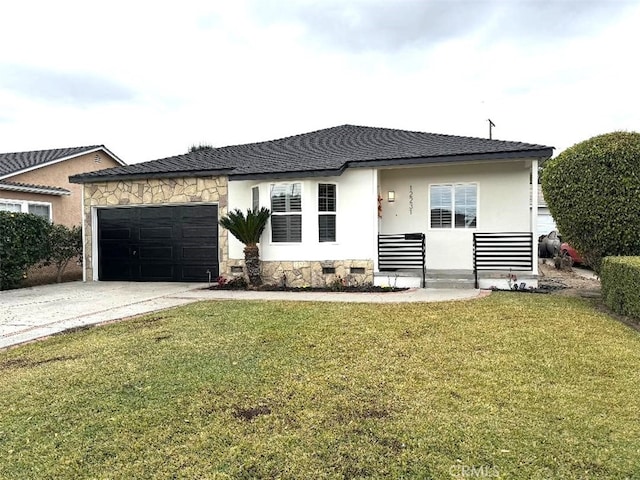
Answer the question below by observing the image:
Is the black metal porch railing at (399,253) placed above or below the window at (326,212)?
below

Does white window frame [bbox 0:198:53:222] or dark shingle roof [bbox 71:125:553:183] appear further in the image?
white window frame [bbox 0:198:53:222]

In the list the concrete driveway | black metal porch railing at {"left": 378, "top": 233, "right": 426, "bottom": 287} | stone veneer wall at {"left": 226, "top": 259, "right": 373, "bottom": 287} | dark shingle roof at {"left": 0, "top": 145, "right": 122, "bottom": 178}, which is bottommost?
the concrete driveway

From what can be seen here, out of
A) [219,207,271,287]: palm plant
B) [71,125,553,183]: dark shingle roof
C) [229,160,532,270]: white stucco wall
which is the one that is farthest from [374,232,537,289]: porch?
[219,207,271,287]: palm plant

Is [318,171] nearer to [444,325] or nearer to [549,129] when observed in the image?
[444,325]

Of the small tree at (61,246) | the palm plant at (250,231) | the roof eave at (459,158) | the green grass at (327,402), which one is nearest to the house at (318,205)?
the roof eave at (459,158)

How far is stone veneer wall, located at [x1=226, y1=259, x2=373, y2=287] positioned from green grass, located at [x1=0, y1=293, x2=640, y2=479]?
4826 millimetres

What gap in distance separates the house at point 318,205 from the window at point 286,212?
0.03 meters

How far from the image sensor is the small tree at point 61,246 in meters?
14.1

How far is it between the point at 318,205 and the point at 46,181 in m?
12.6

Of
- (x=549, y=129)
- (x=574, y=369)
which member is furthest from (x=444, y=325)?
(x=549, y=129)

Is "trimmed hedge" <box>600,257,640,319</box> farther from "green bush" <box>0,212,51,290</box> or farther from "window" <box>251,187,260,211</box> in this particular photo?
"green bush" <box>0,212,51,290</box>

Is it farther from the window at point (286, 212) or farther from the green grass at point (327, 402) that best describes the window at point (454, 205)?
the green grass at point (327, 402)

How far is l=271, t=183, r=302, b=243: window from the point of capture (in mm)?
11664

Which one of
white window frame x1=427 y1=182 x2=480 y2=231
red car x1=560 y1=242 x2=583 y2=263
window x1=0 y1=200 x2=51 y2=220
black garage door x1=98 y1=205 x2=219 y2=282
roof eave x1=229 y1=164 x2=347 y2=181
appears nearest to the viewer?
roof eave x1=229 y1=164 x2=347 y2=181
